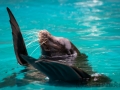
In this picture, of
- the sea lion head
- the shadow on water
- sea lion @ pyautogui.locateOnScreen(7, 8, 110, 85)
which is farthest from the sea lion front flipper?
the sea lion head

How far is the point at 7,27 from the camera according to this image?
9789 mm

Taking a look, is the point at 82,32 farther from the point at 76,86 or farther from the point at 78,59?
the point at 76,86

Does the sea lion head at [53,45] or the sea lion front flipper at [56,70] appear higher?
the sea lion head at [53,45]

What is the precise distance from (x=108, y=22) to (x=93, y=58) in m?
4.20

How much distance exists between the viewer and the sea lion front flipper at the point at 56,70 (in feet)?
11.8

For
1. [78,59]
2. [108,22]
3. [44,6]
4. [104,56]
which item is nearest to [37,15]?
[44,6]

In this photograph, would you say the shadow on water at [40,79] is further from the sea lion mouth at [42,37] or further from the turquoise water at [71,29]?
the sea lion mouth at [42,37]

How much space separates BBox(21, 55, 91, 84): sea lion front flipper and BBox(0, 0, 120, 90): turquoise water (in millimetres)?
217

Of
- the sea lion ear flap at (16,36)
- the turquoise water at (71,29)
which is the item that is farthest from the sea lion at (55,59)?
the turquoise water at (71,29)

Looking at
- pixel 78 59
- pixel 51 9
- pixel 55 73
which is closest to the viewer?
pixel 55 73

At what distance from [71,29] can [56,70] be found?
5687 millimetres

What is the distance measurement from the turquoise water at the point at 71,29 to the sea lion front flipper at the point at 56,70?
217 mm

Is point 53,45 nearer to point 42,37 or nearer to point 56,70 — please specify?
point 42,37

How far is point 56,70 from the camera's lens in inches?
147
